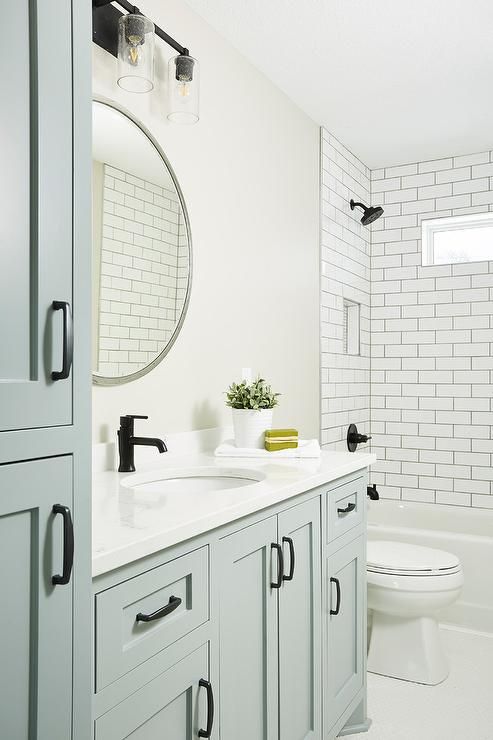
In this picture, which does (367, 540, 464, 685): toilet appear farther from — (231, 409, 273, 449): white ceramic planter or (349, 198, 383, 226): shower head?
(349, 198, 383, 226): shower head

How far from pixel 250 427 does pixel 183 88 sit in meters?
1.14

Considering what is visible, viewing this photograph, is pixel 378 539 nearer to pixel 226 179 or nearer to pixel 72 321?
pixel 226 179

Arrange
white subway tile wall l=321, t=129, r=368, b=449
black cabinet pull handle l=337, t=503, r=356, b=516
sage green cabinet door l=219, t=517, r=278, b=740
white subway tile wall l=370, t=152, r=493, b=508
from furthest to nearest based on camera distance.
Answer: white subway tile wall l=370, t=152, r=493, b=508
white subway tile wall l=321, t=129, r=368, b=449
black cabinet pull handle l=337, t=503, r=356, b=516
sage green cabinet door l=219, t=517, r=278, b=740

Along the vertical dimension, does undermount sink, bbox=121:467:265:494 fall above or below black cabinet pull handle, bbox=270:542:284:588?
above

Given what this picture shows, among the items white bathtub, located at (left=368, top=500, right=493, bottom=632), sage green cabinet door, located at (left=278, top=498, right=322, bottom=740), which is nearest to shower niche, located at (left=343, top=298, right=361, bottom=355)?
white bathtub, located at (left=368, top=500, right=493, bottom=632)

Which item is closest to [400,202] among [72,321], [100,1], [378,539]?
[378,539]

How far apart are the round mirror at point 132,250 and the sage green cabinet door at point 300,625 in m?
0.69

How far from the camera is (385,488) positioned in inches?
160

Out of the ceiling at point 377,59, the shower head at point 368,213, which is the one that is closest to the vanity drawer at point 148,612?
the ceiling at point 377,59

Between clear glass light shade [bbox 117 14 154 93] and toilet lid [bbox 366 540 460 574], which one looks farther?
toilet lid [bbox 366 540 460 574]

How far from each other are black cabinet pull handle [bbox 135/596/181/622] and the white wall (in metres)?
0.73

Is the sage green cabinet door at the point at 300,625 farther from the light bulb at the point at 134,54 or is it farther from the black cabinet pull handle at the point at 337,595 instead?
the light bulb at the point at 134,54

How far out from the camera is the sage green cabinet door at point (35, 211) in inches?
35.0

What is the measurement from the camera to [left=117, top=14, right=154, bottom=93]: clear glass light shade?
1.84 meters
